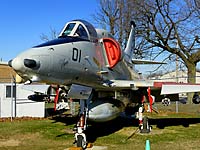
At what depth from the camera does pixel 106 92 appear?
12.9 metres

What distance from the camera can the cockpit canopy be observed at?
999 cm

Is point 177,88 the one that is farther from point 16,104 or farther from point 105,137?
point 16,104

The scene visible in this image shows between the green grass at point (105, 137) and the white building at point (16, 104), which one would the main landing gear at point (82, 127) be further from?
the white building at point (16, 104)

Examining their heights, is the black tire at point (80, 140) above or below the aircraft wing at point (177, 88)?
below

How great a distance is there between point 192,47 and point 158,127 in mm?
16356

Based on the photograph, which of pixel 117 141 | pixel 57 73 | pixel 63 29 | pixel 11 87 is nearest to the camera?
pixel 57 73

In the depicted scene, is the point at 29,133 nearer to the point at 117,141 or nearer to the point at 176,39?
the point at 117,141

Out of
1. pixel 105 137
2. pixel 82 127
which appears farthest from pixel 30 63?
pixel 105 137

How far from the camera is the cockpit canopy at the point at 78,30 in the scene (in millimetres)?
9992

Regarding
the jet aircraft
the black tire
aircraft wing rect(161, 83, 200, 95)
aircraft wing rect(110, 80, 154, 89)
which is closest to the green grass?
the black tire

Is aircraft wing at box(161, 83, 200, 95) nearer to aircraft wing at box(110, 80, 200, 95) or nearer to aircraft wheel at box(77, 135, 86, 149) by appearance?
aircraft wing at box(110, 80, 200, 95)

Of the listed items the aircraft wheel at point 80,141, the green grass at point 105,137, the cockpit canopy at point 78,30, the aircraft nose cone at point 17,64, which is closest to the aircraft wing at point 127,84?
the green grass at point 105,137

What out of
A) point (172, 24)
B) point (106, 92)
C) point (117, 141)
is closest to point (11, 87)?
point (106, 92)

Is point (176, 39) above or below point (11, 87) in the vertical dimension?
above
